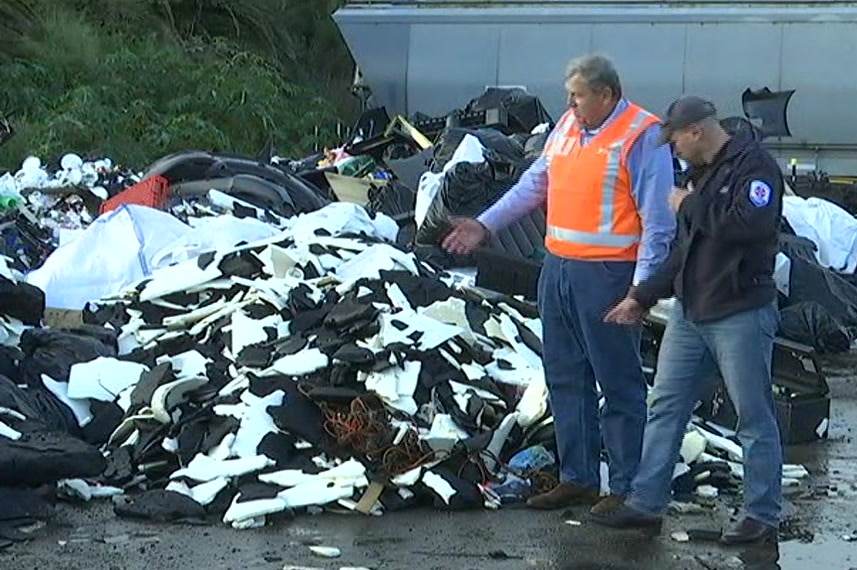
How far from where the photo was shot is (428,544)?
591cm

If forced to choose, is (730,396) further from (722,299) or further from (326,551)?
(326,551)

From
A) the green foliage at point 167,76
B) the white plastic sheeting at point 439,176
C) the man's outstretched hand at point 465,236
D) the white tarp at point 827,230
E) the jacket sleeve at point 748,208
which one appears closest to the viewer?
the jacket sleeve at point 748,208

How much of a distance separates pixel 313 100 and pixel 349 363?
21.7 metres

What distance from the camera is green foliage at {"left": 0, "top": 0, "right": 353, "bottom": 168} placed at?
939 inches

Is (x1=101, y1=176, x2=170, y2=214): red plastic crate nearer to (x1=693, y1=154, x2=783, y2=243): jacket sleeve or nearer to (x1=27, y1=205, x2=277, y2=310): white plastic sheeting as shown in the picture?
(x1=27, y1=205, x2=277, y2=310): white plastic sheeting

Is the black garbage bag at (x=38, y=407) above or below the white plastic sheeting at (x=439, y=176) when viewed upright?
below

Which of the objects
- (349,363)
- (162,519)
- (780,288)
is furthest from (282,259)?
(780,288)

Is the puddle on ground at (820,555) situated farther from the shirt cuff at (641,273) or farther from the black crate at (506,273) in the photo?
the black crate at (506,273)

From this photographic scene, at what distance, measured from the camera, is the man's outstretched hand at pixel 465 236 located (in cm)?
646

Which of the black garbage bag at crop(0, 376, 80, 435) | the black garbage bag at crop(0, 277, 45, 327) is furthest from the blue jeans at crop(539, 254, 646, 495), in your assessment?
the black garbage bag at crop(0, 277, 45, 327)

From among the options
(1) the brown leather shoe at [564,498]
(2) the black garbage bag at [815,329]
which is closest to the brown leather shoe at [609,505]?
(1) the brown leather shoe at [564,498]

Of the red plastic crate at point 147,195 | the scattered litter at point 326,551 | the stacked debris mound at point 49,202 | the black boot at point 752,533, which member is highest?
the black boot at point 752,533

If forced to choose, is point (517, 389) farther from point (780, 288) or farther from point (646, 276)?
point (780, 288)

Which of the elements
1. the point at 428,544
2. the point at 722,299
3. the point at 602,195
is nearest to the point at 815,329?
the point at 602,195
